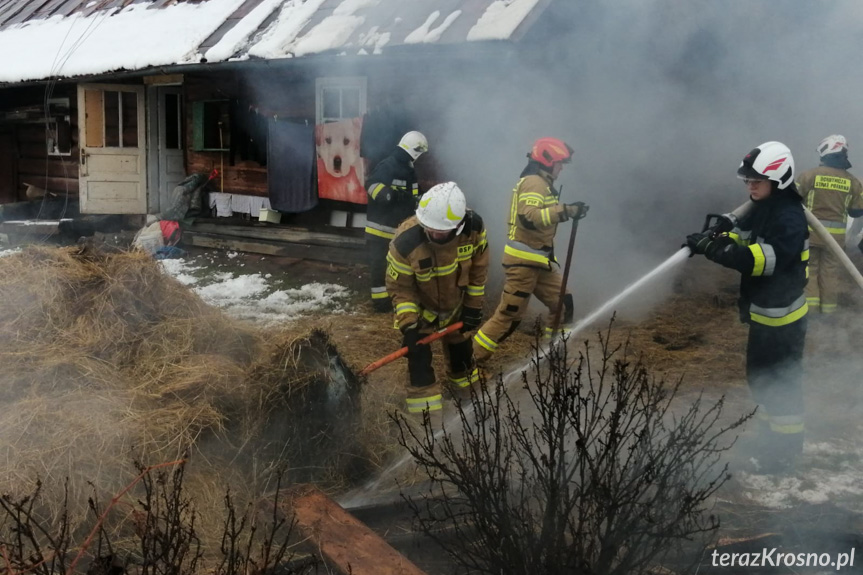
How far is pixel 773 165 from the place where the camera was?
147 inches

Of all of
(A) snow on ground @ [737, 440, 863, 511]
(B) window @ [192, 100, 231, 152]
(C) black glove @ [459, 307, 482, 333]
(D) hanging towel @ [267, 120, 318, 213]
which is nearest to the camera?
(A) snow on ground @ [737, 440, 863, 511]

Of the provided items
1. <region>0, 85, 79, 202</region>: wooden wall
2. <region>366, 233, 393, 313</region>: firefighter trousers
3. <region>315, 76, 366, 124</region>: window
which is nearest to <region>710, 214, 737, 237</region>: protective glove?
<region>366, 233, 393, 313</region>: firefighter trousers

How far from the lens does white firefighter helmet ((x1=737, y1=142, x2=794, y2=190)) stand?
3.73 metres

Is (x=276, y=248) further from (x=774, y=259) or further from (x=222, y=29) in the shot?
(x=774, y=259)

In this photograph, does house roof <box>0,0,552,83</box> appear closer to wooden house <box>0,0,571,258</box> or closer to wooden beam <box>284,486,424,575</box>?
wooden house <box>0,0,571,258</box>

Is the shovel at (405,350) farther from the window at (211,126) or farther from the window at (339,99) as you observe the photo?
the window at (211,126)

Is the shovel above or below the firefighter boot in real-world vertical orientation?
above

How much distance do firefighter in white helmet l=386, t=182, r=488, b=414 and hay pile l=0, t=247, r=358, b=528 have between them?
630 mm

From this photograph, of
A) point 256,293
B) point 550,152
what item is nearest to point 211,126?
point 256,293

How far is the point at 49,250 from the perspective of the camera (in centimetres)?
464

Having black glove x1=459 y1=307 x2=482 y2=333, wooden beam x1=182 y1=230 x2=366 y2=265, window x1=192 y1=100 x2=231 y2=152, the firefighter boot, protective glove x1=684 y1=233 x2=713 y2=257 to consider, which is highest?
window x1=192 y1=100 x2=231 y2=152

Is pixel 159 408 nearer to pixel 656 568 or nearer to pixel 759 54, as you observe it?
pixel 656 568

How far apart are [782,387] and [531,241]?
2297 millimetres

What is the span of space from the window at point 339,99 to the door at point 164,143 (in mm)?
3390
